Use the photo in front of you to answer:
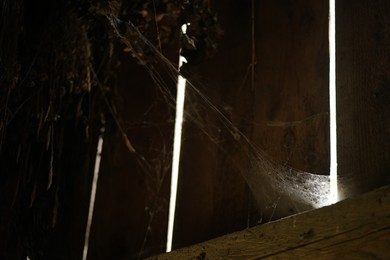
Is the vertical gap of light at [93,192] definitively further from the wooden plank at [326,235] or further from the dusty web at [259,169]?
the wooden plank at [326,235]

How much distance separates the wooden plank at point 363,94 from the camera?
4.94ft

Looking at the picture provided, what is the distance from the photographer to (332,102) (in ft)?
5.63

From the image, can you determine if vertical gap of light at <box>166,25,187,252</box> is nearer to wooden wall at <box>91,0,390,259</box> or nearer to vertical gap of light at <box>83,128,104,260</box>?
wooden wall at <box>91,0,390,259</box>

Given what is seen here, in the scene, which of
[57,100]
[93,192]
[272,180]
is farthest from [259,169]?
[57,100]

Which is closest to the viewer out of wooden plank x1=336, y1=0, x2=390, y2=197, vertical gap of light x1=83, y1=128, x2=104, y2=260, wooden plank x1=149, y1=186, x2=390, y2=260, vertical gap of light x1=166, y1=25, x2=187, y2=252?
wooden plank x1=149, y1=186, x2=390, y2=260

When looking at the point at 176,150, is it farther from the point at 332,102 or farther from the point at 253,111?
the point at 332,102

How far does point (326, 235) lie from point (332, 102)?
0.52 metres

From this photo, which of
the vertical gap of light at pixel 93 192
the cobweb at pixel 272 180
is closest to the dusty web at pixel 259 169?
the cobweb at pixel 272 180

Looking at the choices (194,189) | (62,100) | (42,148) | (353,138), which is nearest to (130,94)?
(62,100)

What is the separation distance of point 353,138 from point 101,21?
4.33 ft

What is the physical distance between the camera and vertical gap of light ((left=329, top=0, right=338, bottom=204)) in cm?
161

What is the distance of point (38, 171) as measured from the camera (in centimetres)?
240

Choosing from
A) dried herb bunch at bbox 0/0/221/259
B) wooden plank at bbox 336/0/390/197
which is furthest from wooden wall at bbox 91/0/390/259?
dried herb bunch at bbox 0/0/221/259

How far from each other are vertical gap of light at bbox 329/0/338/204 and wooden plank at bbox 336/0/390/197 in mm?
34
